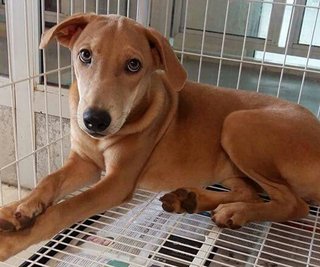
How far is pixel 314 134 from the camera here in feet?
4.24

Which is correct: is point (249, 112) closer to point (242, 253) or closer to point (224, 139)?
point (224, 139)

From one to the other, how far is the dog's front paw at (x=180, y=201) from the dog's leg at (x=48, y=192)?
0.24 metres

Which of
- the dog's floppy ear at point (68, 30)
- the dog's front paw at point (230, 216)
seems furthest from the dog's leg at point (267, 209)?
the dog's floppy ear at point (68, 30)

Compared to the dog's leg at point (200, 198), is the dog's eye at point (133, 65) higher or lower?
higher

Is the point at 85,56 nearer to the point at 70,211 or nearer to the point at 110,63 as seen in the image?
the point at 110,63

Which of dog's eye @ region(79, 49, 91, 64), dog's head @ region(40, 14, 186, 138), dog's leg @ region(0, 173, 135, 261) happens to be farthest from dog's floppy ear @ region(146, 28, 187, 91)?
dog's leg @ region(0, 173, 135, 261)

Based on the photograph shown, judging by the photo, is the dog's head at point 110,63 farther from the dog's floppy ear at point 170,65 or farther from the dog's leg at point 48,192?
the dog's leg at point 48,192

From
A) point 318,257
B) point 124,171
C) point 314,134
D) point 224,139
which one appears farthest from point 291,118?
point 124,171

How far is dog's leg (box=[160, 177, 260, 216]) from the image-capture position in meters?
1.19

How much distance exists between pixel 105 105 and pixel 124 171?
0.26 meters

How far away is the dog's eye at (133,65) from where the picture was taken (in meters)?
1.10

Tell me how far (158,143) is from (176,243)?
317 mm

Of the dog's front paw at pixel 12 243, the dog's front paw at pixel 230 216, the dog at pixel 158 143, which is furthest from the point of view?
the dog's front paw at pixel 230 216

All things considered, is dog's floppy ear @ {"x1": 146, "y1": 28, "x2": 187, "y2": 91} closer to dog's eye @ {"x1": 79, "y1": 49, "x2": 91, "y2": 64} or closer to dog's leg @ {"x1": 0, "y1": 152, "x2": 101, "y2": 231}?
dog's eye @ {"x1": 79, "y1": 49, "x2": 91, "y2": 64}
